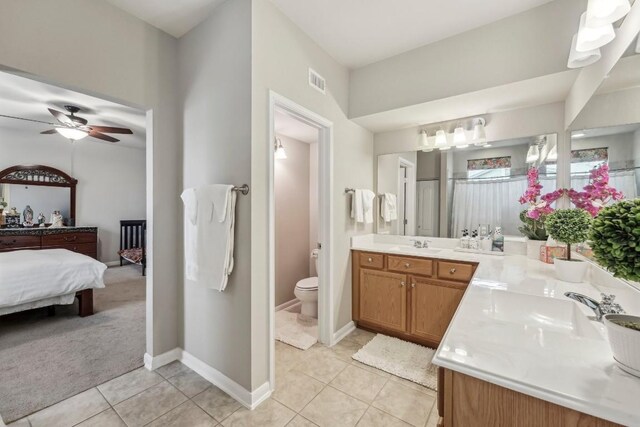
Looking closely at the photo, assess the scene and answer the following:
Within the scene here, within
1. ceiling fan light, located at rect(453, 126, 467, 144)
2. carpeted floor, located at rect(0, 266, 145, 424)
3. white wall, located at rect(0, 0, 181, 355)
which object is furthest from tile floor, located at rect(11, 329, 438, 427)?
ceiling fan light, located at rect(453, 126, 467, 144)

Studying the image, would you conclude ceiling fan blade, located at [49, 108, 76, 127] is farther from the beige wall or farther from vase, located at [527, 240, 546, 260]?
vase, located at [527, 240, 546, 260]

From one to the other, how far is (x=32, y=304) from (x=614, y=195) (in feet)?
15.9

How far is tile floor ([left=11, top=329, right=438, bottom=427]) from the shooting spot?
1.59m

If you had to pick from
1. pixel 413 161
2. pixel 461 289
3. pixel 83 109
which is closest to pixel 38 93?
pixel 83 109

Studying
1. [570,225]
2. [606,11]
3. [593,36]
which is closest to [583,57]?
[593,36]

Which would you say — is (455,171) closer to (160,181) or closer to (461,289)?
(461,289)

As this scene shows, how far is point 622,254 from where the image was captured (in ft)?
2.13

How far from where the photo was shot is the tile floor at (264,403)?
159cm

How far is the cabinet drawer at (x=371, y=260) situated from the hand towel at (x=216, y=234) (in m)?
1.42

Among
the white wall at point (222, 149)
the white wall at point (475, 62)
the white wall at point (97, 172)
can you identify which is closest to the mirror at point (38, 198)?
the white wall at point (97, 172)

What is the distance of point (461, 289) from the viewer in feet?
7.15

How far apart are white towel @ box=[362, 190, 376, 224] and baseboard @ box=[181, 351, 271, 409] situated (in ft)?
5.73

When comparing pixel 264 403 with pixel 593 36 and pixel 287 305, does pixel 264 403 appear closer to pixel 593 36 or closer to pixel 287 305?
pixel 287 305

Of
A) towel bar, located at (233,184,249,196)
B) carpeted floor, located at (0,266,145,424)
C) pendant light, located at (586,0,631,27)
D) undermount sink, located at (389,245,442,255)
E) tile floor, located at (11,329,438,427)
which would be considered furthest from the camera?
undermount sink, located at (389,245,442,255)
